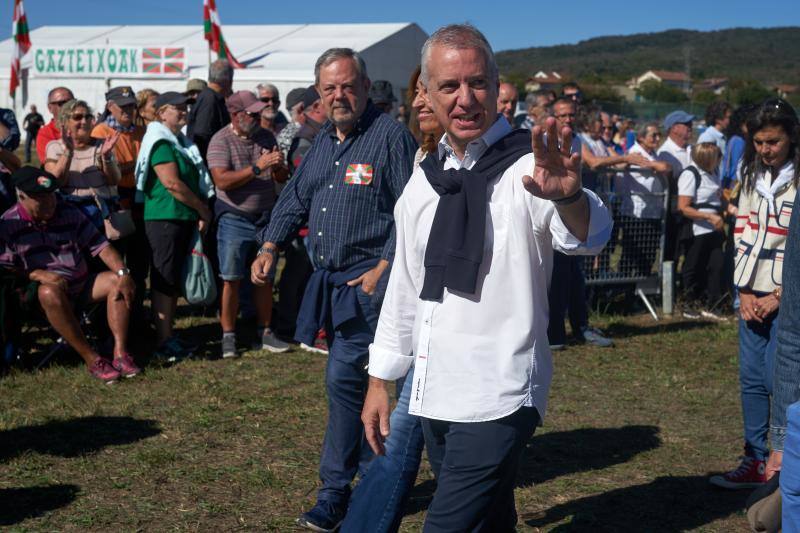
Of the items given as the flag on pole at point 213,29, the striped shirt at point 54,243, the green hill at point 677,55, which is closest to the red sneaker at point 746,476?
the striped shirt at point 54,243

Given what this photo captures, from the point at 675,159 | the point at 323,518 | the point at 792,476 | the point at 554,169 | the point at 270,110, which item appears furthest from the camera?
the point at 675,159

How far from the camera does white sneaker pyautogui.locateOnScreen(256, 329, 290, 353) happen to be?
7.59 m

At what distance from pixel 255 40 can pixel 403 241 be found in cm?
2737

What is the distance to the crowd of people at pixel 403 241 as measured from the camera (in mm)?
2609

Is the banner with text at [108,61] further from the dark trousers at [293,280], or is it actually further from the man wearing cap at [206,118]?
the dark trousers at [293,280]

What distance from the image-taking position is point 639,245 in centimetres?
917

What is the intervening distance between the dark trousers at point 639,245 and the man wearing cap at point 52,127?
530 centimetres

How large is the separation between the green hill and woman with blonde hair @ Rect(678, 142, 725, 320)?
10876cm

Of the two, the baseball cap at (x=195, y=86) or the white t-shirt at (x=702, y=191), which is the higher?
the baseball cap at (x=195, y=86)

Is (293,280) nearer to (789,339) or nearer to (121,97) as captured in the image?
(121,97)

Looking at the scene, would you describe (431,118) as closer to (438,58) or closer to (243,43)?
(438,58)

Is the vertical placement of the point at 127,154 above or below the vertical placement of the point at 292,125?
below

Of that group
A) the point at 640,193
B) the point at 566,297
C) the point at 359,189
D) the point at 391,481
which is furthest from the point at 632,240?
the point at 391,481

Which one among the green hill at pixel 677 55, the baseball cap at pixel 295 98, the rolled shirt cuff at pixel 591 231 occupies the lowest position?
the rolled shirt cuff at pixel 591 231
